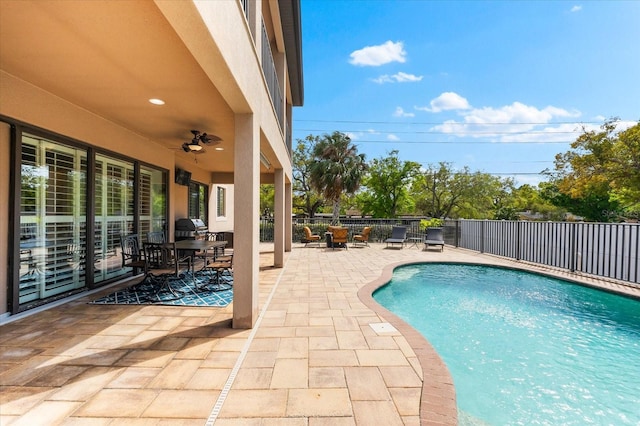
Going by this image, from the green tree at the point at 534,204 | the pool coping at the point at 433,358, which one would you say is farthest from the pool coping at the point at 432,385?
the green tree at the point at 534,204

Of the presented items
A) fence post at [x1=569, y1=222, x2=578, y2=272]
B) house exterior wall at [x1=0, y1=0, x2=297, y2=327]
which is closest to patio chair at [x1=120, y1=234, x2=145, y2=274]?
house exterior wall at [x1=0, y1=0, x2=297, y2=327]

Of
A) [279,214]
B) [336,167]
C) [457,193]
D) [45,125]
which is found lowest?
[279,214]

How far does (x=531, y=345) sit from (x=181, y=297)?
4898mm

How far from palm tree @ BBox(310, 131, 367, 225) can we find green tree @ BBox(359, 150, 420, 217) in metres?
7.93

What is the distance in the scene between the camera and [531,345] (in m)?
3.79

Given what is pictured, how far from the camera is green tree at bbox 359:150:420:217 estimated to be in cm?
2425

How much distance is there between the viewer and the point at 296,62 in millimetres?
8484

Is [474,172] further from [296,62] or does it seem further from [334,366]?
[334,366]

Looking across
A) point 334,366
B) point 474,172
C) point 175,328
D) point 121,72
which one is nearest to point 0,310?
point 175,328

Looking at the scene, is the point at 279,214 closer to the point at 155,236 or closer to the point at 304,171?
the point at 155,236

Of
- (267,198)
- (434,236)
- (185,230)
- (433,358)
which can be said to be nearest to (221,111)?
(433,358)

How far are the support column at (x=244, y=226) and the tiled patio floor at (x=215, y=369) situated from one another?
283 mm

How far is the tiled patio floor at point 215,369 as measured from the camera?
203 centimetres

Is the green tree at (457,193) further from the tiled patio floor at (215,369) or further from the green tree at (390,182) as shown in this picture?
the tiled patio floor at (215,369)
